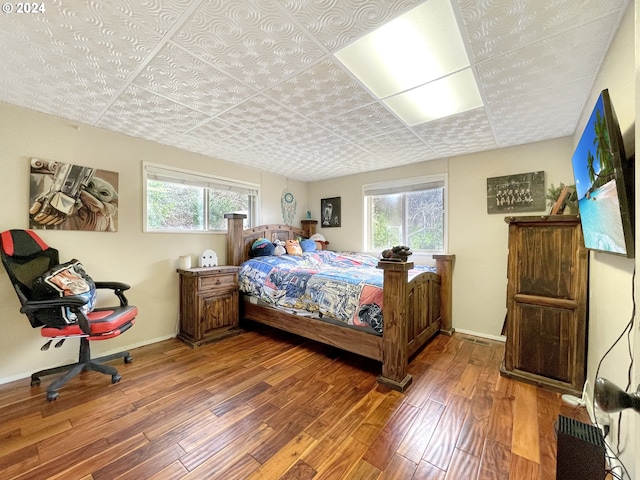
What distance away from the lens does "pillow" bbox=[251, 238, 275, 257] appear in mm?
3707

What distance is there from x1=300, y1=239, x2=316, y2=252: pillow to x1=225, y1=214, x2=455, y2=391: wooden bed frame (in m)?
0.48

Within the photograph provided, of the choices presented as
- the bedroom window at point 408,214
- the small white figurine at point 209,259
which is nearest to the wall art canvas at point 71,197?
the small white figurine at point 209,259

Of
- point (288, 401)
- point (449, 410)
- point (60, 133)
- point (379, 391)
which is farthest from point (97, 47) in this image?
point (449, 410)

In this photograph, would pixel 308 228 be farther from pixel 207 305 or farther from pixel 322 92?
pixel 322 92

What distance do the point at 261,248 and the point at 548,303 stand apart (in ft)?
10.3

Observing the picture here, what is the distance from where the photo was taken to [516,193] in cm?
295

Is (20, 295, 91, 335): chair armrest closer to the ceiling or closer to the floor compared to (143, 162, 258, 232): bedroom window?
closer to the floor

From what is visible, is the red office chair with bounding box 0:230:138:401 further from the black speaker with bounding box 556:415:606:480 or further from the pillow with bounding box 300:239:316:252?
the black speaker with bounding box 556:415:606:480

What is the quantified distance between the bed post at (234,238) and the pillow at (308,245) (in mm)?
1031

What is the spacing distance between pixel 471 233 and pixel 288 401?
9.23 feet

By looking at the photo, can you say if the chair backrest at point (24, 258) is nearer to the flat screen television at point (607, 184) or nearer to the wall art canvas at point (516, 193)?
the flat screen television at point (607, 184)

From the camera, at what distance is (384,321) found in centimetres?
213

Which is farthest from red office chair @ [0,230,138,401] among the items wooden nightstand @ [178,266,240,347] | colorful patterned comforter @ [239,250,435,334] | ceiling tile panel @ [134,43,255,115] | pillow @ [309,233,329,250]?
pillow @ [309,233,329,250]

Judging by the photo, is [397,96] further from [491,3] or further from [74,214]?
[74,214]
